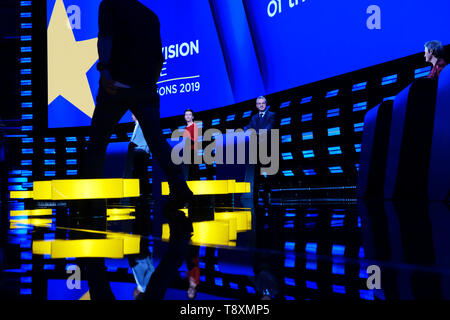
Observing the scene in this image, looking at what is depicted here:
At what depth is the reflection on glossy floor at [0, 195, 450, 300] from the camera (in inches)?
29.8

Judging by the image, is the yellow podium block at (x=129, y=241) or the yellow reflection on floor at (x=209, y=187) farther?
the yellow reflection on floor at (x=209, y=187)

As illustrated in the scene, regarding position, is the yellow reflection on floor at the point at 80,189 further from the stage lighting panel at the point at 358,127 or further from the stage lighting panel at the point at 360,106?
the stage lighting panel at the point at 360,106

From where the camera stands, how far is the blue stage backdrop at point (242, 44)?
15.8ft

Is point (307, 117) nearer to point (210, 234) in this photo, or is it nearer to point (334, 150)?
point (334, 150)

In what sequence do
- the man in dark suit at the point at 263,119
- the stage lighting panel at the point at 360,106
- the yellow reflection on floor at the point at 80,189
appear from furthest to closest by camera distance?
the stage lighting panel at the point at 360,106 → the man in dark suit at the point at 263,119 → the yellow reflection on floor at the point at 80,189

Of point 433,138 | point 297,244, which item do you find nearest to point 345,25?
point 433,138

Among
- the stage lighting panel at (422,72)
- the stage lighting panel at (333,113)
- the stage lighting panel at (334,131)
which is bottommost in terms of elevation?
the stage lighting panel at (334,131)

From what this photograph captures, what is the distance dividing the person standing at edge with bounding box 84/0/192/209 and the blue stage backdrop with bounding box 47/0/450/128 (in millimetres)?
2730

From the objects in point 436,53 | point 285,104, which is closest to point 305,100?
point 285,104

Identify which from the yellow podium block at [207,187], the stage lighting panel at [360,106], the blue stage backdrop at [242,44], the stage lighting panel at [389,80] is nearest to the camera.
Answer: the yellow podium block at [207,187]

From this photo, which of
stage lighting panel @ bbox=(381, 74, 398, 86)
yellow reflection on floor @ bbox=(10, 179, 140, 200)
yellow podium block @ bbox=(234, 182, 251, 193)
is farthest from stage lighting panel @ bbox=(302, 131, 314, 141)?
yellow reflection on floor @ bbox=(10, 179, 140, 200)

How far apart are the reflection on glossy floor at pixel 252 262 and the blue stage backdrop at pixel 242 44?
342cm

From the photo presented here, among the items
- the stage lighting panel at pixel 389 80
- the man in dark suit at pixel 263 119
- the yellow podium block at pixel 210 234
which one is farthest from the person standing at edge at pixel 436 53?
→ the yellow podium block at pixel 210 234
